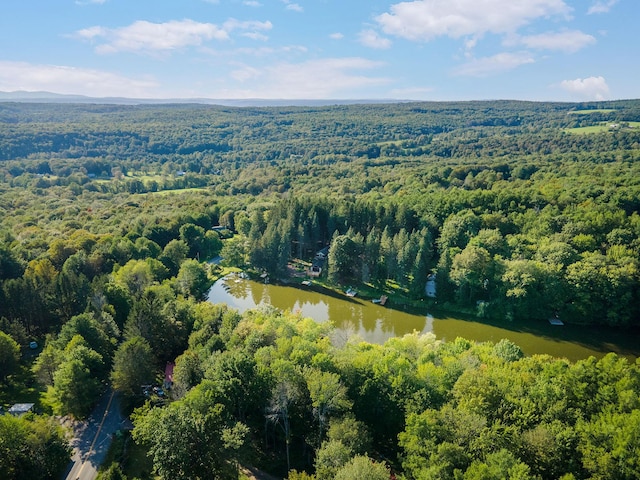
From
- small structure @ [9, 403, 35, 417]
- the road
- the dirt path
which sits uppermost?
small structure @ [9, 403, 35, 417]

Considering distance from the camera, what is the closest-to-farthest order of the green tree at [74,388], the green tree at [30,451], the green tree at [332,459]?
the green tree at [332,459] → the green tree at [30,451] → the green tree at [74,388]

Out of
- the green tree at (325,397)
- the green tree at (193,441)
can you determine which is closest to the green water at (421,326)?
the green tree at (325,397)

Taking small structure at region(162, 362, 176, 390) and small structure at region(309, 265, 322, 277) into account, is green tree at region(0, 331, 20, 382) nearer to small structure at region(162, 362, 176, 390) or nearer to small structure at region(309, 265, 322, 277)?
small structure at region(162, 362, 176, 390)

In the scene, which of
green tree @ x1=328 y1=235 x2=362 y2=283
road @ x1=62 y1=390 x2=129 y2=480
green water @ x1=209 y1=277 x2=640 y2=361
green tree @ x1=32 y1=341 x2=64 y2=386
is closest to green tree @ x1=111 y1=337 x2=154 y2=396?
road @ x1=62 y1=390 x2=129 y2=480

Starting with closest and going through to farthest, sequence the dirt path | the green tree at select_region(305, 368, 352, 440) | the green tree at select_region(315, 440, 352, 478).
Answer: the green tree at select_region(315, 440, 352, 478)
the green tree at select_region(305, 368, 352, 440)
the dirt path

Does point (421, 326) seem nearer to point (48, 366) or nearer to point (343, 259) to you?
point (343, 259)

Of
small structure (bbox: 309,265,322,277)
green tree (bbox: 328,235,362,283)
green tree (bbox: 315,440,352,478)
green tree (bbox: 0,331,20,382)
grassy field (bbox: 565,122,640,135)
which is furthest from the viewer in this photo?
grassy field (bbox: 565,122,640,135)

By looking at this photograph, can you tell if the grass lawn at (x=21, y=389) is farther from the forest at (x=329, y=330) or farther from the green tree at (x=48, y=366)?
the green tree at (x=48, y=366)

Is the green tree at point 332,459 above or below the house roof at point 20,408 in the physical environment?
above
